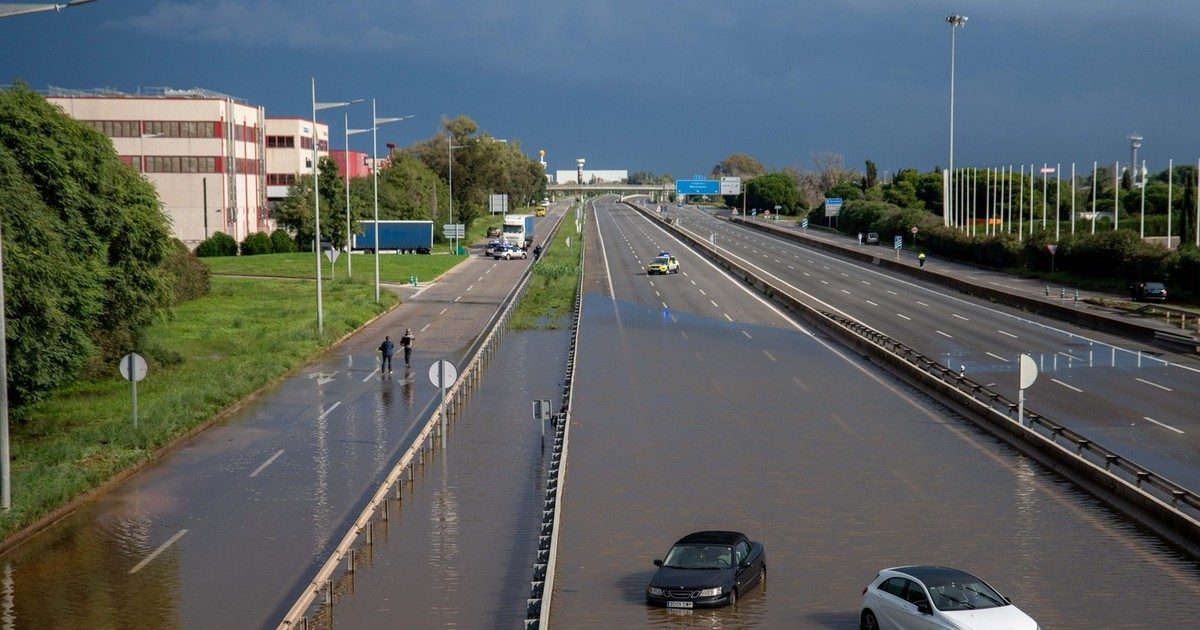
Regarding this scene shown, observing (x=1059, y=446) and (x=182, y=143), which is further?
(x=182, y=143)

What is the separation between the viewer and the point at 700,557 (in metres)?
17.4

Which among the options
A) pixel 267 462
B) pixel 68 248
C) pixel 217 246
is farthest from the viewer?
pixel 217 246

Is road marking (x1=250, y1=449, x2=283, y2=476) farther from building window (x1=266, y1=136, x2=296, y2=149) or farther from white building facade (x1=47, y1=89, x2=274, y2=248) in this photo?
building window (x1=266, y1=136, x2=296, y2=149)

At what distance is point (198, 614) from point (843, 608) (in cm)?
898

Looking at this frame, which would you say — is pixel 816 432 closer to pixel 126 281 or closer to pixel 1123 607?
pixel 1123 607

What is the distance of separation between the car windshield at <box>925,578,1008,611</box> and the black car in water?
294 cm

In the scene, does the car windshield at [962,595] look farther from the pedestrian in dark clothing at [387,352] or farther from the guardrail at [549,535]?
the pedestrian in dark clothing at [387,352]

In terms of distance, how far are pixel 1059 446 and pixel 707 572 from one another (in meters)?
12.9

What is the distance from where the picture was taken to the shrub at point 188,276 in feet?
203

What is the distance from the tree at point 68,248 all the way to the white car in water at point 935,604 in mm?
22718

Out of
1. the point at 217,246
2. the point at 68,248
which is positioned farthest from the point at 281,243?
the point at 68,248

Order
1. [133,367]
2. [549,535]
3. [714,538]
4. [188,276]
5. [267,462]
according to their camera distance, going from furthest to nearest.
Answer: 1. [188,276]
2. [133,367]
3. [267,462]
4. [549,535]
5. [714,538]

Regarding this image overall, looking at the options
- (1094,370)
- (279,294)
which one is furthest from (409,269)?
(1094,370)

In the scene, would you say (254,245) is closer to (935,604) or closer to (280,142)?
(280,142)
